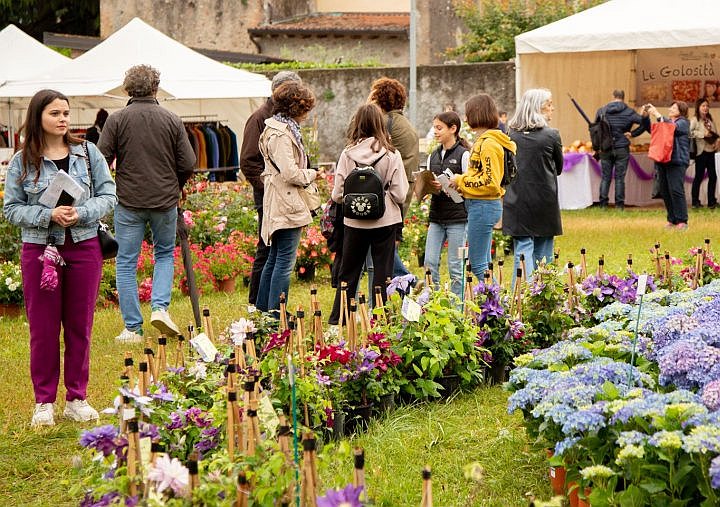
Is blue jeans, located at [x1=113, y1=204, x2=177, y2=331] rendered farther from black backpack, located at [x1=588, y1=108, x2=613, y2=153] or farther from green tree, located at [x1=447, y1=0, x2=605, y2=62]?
green tree, located at [x1=447, y1=0, x2=605, y2=62]

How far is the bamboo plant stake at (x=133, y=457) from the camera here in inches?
126

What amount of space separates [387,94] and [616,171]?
879 centimetres

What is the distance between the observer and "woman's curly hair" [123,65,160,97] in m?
7.27

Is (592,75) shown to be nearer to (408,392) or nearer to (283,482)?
(408,392)

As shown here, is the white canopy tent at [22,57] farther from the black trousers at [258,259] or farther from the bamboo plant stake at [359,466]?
the bamboo plant stake at [359,466]

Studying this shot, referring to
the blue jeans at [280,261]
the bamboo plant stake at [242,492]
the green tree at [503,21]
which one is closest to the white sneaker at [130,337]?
the blue jeans at [280,261]

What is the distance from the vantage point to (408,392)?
5293mm

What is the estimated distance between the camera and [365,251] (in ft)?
23.3

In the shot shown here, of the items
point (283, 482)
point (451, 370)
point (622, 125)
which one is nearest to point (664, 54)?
point (622, 125)

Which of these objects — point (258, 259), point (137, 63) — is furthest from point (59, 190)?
point (137, 63)

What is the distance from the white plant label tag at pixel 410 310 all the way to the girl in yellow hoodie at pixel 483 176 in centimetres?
207

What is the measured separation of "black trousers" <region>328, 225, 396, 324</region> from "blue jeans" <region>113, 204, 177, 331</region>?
1277mm

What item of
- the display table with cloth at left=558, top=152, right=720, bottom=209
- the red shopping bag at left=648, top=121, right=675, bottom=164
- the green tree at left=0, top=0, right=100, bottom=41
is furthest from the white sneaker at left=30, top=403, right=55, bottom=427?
the green tree at left=0, top=0, right=100, bottom=41

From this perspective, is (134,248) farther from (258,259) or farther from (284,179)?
(284,179)
